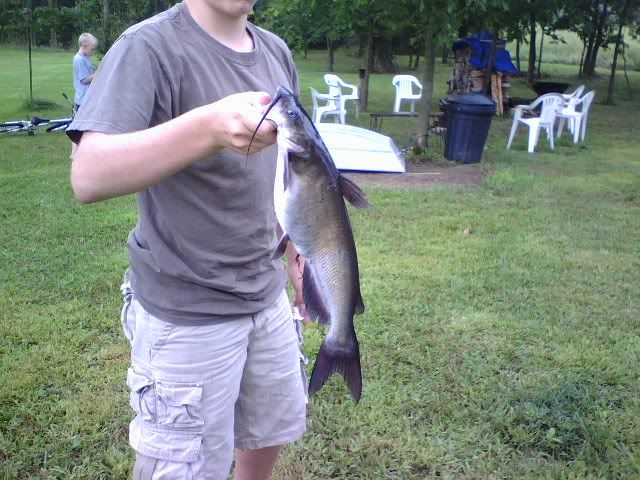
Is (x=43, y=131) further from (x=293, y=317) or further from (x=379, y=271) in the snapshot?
(x=293, y=317)

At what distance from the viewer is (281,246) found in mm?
1671

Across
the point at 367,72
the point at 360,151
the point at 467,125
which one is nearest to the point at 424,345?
the point at 360,151

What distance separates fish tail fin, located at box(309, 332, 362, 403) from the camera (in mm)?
1825

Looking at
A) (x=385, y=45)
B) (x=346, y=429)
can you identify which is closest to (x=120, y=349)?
(x=346, y=429)

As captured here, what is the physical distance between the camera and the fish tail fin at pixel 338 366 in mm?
→ 1825

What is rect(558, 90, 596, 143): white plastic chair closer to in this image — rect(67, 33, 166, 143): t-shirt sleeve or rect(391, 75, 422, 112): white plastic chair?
rect(391, 75, 422, 112): white plastic chair

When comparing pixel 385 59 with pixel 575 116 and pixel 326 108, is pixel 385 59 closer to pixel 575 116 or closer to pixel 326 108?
pixel 326 108

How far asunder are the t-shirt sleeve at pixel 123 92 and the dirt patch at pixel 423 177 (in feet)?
23.4

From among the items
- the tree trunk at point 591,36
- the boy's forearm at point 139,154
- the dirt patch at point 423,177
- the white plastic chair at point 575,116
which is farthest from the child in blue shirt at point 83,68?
the tree trunk at point 591,36

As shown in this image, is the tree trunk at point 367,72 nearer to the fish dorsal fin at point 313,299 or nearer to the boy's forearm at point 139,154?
the fish dorsal fin at point 313,299

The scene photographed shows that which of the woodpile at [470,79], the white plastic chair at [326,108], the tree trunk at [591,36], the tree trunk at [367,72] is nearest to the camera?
the white plastic chair at [326,108]

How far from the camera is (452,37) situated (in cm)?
1028

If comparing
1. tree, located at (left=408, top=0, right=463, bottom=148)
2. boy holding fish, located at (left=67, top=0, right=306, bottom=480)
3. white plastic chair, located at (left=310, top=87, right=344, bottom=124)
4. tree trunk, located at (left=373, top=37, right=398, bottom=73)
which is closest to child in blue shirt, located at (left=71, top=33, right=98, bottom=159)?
white plastic chair, located at (left=310, top=87, right=344, bottom=124)

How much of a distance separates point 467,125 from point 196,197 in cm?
929
